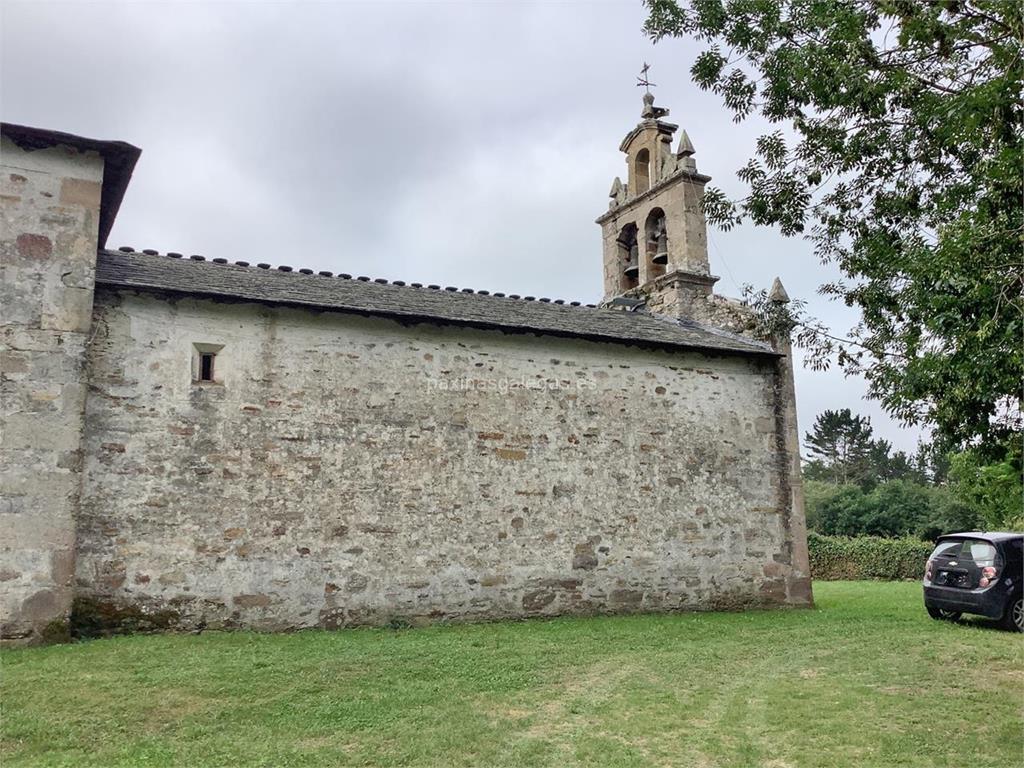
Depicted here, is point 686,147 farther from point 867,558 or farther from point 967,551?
point 867,558

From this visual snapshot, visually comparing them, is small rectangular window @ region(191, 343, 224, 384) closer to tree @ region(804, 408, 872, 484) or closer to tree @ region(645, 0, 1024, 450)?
tree @ region(645, 0, 1024, 450)

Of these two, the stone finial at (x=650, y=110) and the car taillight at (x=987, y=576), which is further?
the stone finial at (x=650, y=110)

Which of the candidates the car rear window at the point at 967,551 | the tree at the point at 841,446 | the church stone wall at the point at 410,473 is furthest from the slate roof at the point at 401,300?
the tree at the point at 841,446

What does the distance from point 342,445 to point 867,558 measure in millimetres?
19584

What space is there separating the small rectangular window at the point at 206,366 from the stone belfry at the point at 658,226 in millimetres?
8725

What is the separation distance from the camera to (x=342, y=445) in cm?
1027

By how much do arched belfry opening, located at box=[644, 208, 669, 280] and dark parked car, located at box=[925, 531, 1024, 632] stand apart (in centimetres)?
751

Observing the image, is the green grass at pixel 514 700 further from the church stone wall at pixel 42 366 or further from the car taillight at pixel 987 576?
the car taillight at pixel 987 576

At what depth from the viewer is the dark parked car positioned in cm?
1005

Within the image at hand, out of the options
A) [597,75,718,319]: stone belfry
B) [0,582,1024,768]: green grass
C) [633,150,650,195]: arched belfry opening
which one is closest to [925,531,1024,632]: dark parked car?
[0,582,1024,768]: green grass

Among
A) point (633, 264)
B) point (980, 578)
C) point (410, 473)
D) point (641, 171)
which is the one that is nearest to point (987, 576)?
point (980, 578)

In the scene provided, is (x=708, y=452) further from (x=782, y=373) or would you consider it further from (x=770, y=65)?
(x=770, y=65)

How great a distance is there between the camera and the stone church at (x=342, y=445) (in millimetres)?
8773

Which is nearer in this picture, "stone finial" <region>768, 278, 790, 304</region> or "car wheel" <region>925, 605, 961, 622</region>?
"car wheel" <region>925, 605, 961, 622</region>
